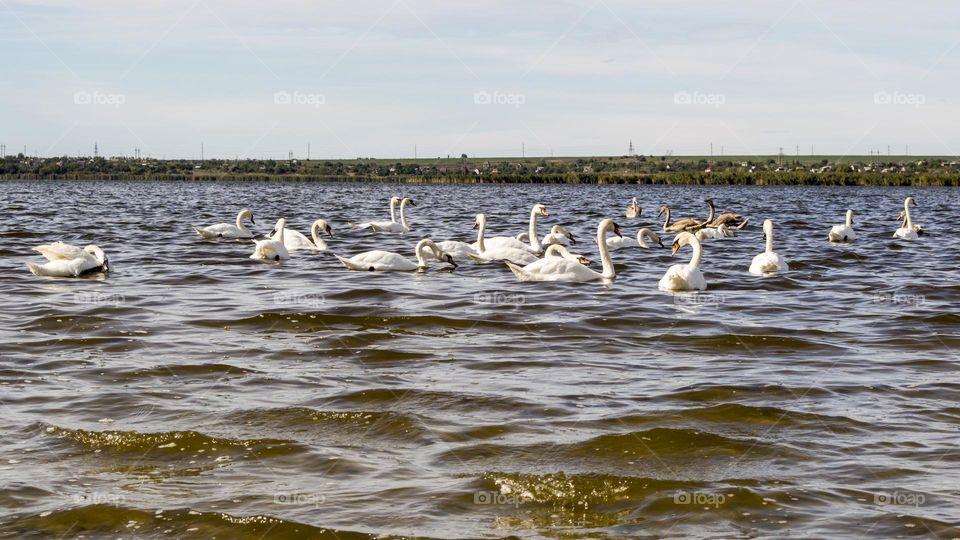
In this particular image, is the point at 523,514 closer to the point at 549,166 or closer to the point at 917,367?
the point at 917,367

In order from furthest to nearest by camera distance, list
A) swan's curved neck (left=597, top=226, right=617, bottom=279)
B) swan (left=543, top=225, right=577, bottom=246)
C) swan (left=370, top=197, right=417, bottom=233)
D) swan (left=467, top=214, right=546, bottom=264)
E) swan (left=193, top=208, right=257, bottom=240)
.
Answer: swan (left=370, top=197, right=417, bottom=233) < swan (left=193, top=208, right=257, bottom=240) < swan (left=543, top=225, right=577, bottom=246) < swan (left=467, top=214, right=546, bottom=264) < swan's curved neck (left=597, top=226, right=617, bottom=279)

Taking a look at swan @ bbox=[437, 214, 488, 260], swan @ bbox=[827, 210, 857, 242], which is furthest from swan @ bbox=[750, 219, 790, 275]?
swan @ bbox=[827, 210, 857, 242]

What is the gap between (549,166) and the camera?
197375 mm

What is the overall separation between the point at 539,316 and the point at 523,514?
7.95 m

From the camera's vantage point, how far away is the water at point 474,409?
22.6ft

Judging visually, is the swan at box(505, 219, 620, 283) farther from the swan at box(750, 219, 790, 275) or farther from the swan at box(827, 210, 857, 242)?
the swan at box(827, 210, 857, 242)

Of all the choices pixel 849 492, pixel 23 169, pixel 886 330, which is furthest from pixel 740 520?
pixel 23 169

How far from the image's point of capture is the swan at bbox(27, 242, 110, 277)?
1831 cm

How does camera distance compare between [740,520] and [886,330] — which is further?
[886,330]

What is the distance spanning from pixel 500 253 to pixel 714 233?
11212 mm

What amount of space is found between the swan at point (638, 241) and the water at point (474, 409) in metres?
7.24

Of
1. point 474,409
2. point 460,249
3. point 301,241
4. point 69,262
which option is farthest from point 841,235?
point 474,409

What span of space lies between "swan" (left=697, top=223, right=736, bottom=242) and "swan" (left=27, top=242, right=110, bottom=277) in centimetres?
1608

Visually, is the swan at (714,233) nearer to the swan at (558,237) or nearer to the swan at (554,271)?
the swan at (558,237)
